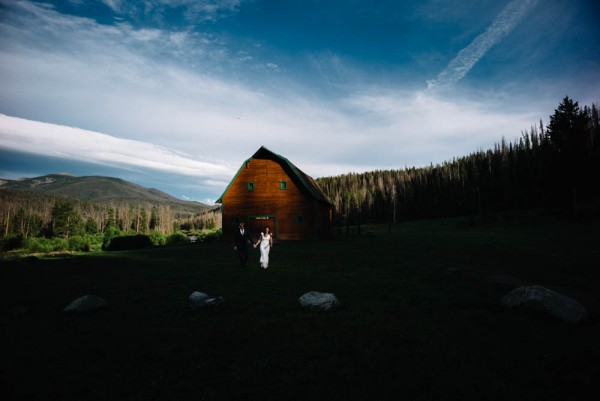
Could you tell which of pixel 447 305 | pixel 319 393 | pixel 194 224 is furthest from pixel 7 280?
pixel 194 224

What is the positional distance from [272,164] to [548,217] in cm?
3962

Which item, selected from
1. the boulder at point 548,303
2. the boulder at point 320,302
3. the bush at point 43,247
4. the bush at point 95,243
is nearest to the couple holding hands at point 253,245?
the boulder at point 320,302

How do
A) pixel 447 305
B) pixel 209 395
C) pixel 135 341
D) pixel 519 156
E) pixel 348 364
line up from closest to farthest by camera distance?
1. pixel 209 395
2. pixel 348 364
3. pixel 135 341
4. pixel 447 305
5. pixel 519 156

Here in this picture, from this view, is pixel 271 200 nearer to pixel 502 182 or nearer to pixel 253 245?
pixel 253 245

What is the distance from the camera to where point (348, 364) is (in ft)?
15.5

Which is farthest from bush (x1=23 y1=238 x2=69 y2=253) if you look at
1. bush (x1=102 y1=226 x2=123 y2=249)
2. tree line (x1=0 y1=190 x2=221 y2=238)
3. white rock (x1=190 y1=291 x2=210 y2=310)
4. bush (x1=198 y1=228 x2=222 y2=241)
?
white rock (x1=190 y1=291 x2=210 y2=310)

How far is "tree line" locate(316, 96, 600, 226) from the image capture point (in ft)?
128

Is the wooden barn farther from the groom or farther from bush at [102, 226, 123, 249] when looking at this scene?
bush at [102, 226, 123, 249]

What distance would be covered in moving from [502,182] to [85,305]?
89056 mm

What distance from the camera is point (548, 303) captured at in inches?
Answer: 266

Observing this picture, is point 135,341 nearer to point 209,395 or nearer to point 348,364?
point 209,395

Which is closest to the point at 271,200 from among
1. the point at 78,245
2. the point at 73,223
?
the point at 78,245

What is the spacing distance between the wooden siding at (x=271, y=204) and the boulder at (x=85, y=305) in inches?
937

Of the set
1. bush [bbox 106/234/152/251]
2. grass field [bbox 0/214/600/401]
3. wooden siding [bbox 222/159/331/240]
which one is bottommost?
bush [bbox 106/234/152/251]
